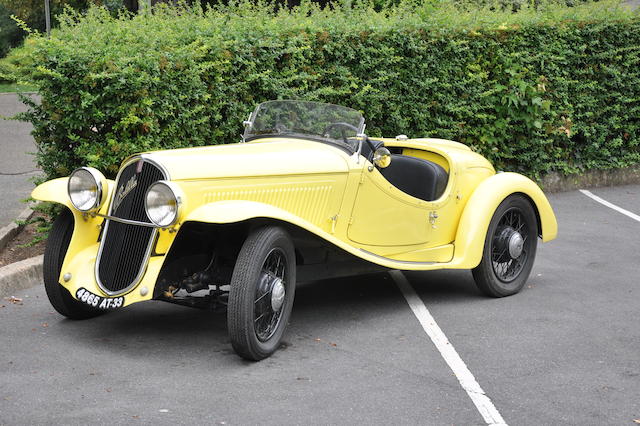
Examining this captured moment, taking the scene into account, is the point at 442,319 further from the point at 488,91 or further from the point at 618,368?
the point at 488,91

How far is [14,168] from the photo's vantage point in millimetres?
12195

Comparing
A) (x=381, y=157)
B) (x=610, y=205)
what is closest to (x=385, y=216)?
(x=381, y=157)

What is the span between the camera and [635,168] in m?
13.3

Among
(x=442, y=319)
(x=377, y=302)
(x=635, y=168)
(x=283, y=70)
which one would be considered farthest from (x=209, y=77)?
(x=635, y=168)

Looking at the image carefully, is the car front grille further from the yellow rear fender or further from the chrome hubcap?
the yellow rear fender

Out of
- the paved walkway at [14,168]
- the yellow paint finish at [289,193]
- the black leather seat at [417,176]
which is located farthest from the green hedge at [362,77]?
the yellow paint finish at [289,193]

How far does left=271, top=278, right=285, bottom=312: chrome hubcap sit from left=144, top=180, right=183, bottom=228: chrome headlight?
75 cm

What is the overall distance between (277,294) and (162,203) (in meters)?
0.91

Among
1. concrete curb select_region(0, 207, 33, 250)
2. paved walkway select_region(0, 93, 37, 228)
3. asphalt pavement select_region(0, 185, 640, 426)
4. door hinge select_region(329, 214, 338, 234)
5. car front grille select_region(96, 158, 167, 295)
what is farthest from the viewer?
paved walkway select_region(0, 93, 37, 228)

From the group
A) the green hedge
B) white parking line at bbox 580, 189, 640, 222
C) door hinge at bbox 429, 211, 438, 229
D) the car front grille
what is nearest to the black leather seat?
door hinge at bbox 429, 211, 438, 229

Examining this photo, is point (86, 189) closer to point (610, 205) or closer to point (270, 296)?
point (270, 296)

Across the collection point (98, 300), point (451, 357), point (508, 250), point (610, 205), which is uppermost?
point (98, 300)

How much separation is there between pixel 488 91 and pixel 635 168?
3.55 metres

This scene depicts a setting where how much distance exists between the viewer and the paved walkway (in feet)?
31.3
